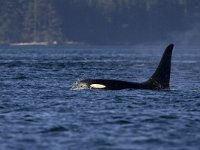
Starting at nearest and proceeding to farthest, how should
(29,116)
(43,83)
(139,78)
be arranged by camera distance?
(29,116) → (43,83) → (139,78)

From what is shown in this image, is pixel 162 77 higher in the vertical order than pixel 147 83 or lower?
higher

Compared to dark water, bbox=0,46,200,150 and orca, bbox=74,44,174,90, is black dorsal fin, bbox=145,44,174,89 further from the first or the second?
dark water, bbox=0,46,200,150

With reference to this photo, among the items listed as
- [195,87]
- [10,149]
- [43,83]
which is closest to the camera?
[10,149]

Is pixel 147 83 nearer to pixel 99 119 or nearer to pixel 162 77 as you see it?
pixel 162 77

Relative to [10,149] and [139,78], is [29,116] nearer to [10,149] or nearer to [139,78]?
[10,149]

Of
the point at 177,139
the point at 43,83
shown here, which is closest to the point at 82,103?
the point at 177,139

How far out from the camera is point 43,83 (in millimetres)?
45312

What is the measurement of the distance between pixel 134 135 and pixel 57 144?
8.03ft

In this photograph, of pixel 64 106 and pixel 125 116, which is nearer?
pixel 125 116

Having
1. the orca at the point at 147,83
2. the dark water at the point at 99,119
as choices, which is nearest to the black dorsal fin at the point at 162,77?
the orca at the point at 147,83

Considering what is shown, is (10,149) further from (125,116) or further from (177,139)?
(125,116)

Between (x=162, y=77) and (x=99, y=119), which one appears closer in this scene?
(x=99, y=119)

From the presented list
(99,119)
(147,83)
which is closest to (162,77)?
(147,83)

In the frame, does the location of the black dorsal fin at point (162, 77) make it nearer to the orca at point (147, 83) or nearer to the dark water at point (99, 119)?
the orca at point (147, 83)
